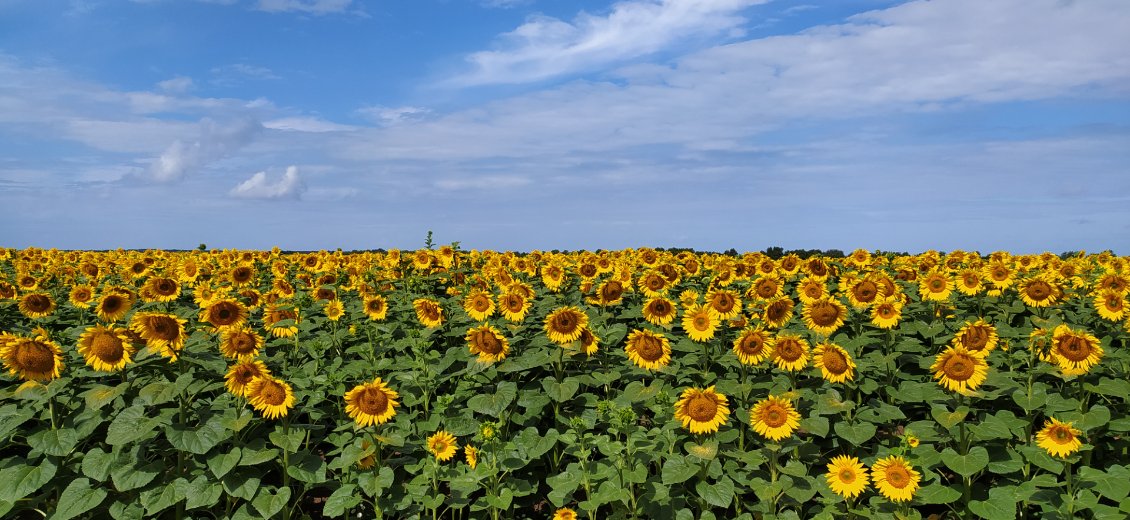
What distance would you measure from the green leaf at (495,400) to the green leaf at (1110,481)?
16.2ft

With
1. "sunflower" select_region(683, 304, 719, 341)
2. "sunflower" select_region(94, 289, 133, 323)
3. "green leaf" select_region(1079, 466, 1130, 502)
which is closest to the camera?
"green leaf" select_region(1079, 466, 1130, 502)

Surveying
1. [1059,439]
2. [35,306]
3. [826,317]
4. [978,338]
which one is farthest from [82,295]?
[1059,439]

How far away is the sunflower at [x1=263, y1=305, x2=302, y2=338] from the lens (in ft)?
23.9

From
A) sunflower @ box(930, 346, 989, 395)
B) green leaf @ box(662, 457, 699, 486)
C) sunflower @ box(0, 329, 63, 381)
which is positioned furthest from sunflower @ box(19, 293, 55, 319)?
sunflower @ box(930, 346, 989, 395)

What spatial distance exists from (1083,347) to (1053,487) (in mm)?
1289

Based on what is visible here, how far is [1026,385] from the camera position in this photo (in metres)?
6.62

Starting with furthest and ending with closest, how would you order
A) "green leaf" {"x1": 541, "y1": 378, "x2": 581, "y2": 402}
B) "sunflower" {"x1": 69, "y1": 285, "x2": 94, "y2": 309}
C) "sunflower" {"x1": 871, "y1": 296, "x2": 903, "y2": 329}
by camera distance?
1. "sunflower" {"x1": 69, "y1": 285, "x2": 94, "y2": 309}
2. "sunflower" {"x1": 871, "y1": 296, "x2": 903, "y2": 329}
3. "green leaf" {"x1": 541, "y1": 378, "x2": 581, "y2": 402}

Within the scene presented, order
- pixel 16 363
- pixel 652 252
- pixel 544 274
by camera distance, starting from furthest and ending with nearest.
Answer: pixel 652 252
pixel 544 274
pixel 16 363

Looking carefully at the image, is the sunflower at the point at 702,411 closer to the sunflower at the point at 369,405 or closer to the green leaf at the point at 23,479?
the sunflower at the point at 369,405

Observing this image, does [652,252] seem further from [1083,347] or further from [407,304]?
[1083,347]

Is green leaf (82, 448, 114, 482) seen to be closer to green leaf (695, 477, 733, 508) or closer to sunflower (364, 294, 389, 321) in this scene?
sunflower (364, 294, 389, 321)

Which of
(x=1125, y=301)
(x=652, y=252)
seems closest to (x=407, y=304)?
(x=652, y=252)

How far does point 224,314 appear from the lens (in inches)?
267

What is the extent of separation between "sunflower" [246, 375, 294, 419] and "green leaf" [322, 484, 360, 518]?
0.79 meters
